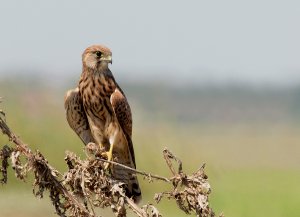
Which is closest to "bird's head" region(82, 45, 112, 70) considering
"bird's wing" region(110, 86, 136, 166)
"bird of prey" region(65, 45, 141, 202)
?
"bird of prey" region(65, 45, 141, 202)

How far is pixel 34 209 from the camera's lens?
1514 cm

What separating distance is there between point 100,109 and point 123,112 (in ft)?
0.52

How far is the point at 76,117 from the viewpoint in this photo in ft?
18.1

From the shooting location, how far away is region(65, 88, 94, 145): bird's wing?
5.50m

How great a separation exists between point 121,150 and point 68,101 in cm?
41

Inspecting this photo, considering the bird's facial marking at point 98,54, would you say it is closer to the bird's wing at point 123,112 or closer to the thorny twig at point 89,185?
the bird's wing at point 123,112

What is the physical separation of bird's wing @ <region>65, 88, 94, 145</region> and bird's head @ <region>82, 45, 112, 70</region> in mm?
196

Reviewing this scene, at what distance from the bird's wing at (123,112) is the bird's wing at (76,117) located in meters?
0.19

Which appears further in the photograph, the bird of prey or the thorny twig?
the bird of prey

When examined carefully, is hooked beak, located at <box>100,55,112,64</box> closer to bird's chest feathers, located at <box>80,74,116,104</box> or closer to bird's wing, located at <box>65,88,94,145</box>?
bird's chest feathers, located at <box>80,74,116,104</box>

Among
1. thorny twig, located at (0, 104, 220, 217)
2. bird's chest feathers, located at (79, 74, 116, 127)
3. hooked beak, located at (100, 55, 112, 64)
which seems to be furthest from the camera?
bird's chest feathers, located at (79, 74, 116, 127)

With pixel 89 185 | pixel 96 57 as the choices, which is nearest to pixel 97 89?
pixel 96 57

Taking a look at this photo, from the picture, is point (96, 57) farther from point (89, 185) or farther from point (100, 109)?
point (89, 185)

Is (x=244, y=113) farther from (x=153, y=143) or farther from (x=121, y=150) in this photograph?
(x=121, y=150)
